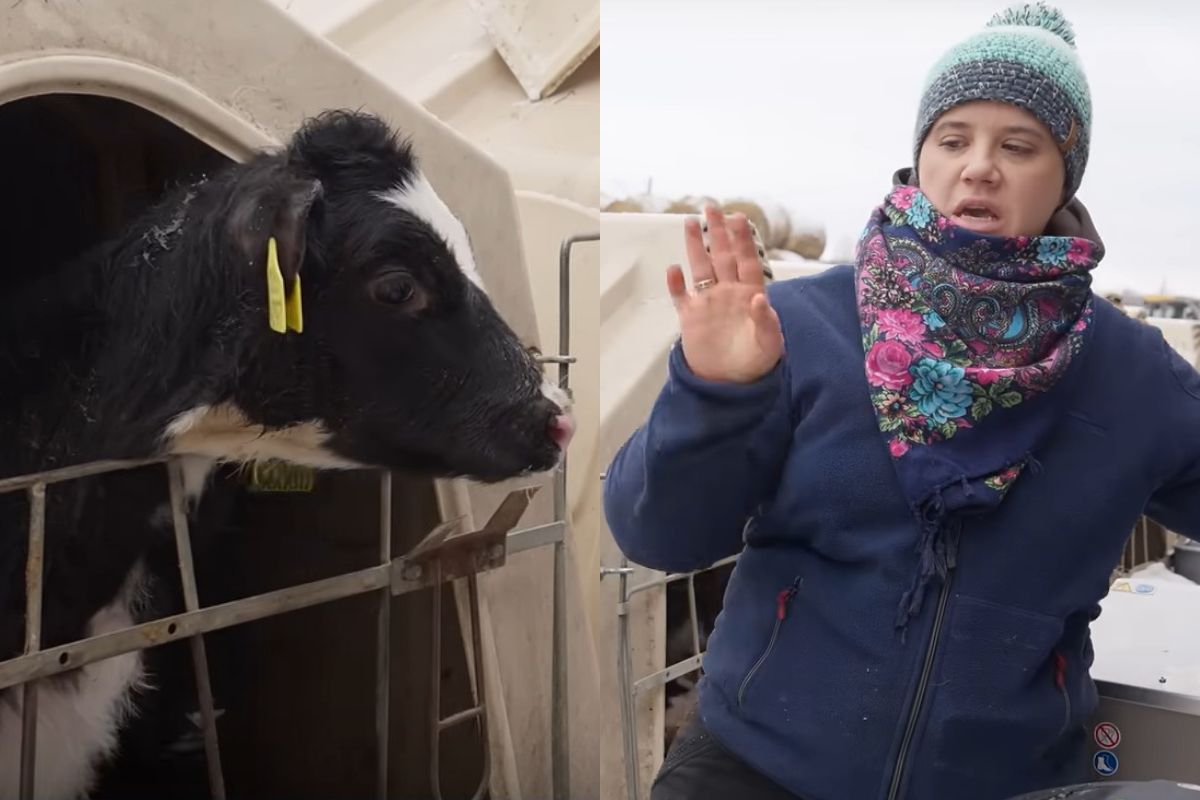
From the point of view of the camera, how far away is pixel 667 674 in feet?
3.99

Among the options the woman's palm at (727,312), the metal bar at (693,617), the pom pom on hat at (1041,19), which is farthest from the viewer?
the metal bar at (693,617)

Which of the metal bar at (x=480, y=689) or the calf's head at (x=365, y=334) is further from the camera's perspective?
the metal bar at (x=480, y=689)

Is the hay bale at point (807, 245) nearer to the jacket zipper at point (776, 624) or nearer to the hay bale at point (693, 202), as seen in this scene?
the hay bale at point (693, 202)

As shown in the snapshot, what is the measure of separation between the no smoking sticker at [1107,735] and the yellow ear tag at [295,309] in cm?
83

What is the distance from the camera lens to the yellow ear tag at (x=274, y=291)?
89 centimetres

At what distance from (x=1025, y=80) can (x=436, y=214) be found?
0.54m

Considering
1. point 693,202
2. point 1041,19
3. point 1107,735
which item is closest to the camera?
point 1041,19

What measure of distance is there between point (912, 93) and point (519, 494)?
580mm

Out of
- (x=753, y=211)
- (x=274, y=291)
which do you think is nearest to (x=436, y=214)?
(x=274, y=291)

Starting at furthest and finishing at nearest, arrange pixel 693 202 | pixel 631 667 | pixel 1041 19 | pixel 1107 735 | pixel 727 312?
pixel 631 667 → pixel 693 202 → pixel 1107 735 → pixel 1041 19 → pixel 727 312

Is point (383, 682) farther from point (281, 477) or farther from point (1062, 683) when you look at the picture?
point (1062, 683)

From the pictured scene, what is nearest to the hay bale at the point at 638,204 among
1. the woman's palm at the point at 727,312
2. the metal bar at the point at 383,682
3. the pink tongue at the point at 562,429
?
the pink tongue at the point at 562,429

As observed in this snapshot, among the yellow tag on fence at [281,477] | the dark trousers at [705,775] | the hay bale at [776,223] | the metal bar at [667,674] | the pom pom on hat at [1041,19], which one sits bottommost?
the metal bar at [667,674]

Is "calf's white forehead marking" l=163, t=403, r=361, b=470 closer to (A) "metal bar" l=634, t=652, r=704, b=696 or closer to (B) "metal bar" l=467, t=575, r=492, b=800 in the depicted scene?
(B) "metal bar" l=467, t=575, r=492, b=800
